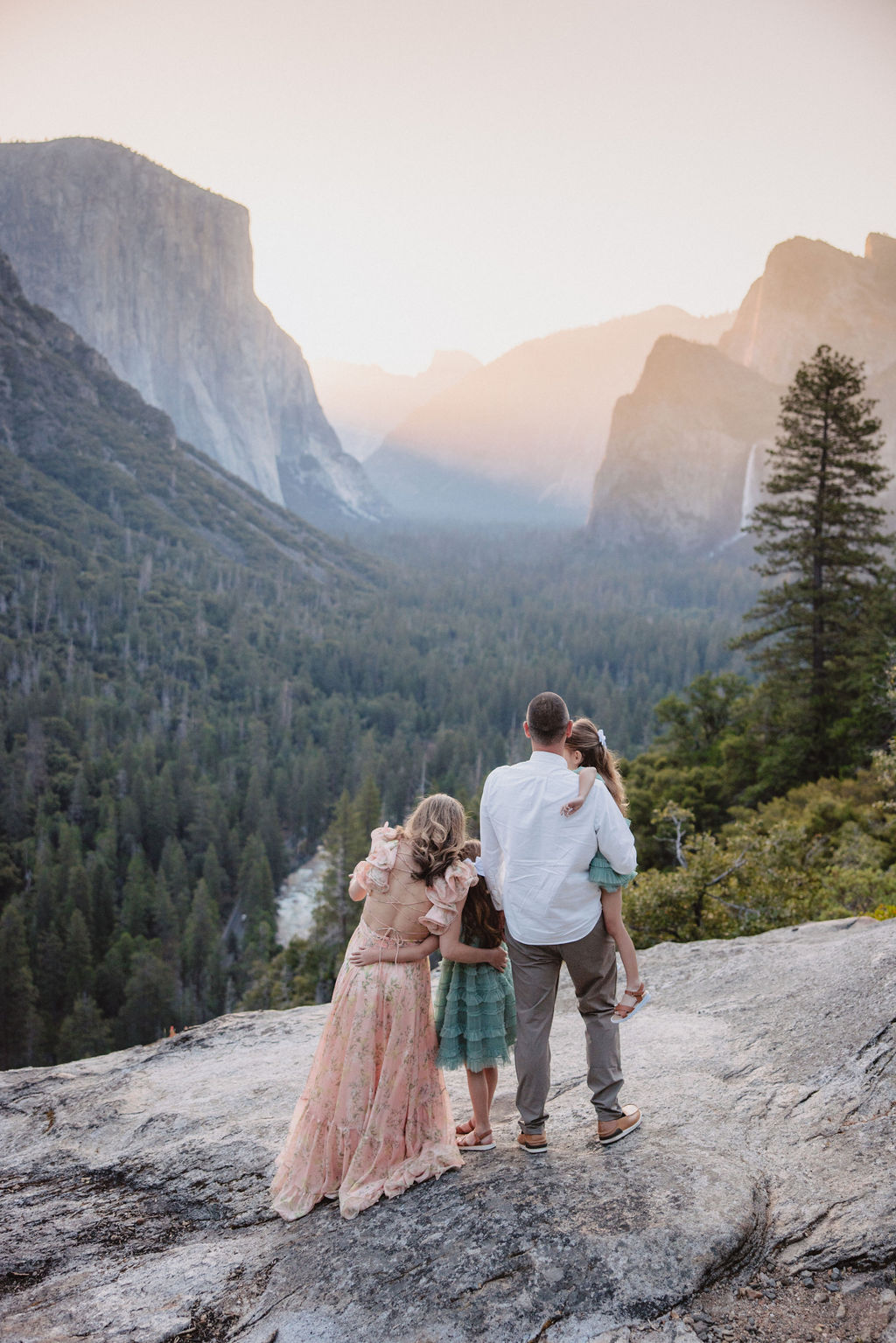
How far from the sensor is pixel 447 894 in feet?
16.0

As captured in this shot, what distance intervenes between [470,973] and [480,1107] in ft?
3.10

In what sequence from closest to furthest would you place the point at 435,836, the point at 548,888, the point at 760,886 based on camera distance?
the point at 548,888, the point at 435,836, the point at 760,886

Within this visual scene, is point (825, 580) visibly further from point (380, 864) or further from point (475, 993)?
point (380, 864)

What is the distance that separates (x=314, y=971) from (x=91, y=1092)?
100 feet

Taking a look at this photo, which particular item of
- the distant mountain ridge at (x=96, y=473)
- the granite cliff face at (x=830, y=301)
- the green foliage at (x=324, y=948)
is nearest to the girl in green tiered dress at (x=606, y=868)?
the green foliage at (x=324, y=948)

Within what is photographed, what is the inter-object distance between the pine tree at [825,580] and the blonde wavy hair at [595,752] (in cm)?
2304

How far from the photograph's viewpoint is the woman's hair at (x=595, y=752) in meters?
5.02

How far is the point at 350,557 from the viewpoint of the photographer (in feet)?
549

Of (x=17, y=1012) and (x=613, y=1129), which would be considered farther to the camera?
(x=17, y=1012)

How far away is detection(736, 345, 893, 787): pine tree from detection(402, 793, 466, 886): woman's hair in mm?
23723

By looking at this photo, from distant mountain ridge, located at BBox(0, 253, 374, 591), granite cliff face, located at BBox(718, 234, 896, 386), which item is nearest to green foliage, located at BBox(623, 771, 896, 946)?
distant mountain ridge, located at BBox(0, 253, 374, 591)

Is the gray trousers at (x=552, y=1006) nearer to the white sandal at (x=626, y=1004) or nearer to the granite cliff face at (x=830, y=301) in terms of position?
the white sandal at (x=626, y=1004)

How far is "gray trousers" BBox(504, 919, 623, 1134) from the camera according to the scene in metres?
4.81

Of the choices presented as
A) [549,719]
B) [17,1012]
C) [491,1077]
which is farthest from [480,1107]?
[17,1012]
